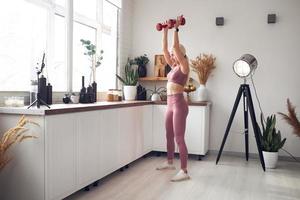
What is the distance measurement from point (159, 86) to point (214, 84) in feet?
3.05

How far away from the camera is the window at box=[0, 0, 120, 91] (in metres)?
2.76

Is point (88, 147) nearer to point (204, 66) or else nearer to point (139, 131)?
point (139, 131)

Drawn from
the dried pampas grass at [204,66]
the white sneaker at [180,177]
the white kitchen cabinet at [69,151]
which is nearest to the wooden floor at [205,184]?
the white sneaker at [180,177]

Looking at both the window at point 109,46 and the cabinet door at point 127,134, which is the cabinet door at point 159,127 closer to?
the cabinet door at point 127,134

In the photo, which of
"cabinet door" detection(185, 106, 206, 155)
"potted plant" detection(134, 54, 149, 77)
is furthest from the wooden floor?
"potted plant" detection(134, 54, 149, 77)

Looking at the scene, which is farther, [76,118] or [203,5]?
[203,5]

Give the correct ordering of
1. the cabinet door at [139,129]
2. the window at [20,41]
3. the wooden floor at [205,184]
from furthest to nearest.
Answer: the cabinet door at [139,129], the wooden floor at [205,184], the window at [20,41]

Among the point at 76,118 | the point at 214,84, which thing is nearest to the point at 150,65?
the point at 214,84

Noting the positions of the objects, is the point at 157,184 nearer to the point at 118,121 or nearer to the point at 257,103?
the point at 118,121

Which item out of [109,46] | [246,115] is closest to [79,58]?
[109,46]

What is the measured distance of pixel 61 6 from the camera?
11.4 ft

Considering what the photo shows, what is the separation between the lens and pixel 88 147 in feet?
9.37

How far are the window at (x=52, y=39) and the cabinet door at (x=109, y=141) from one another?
0.69m

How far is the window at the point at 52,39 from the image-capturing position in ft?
9.04
